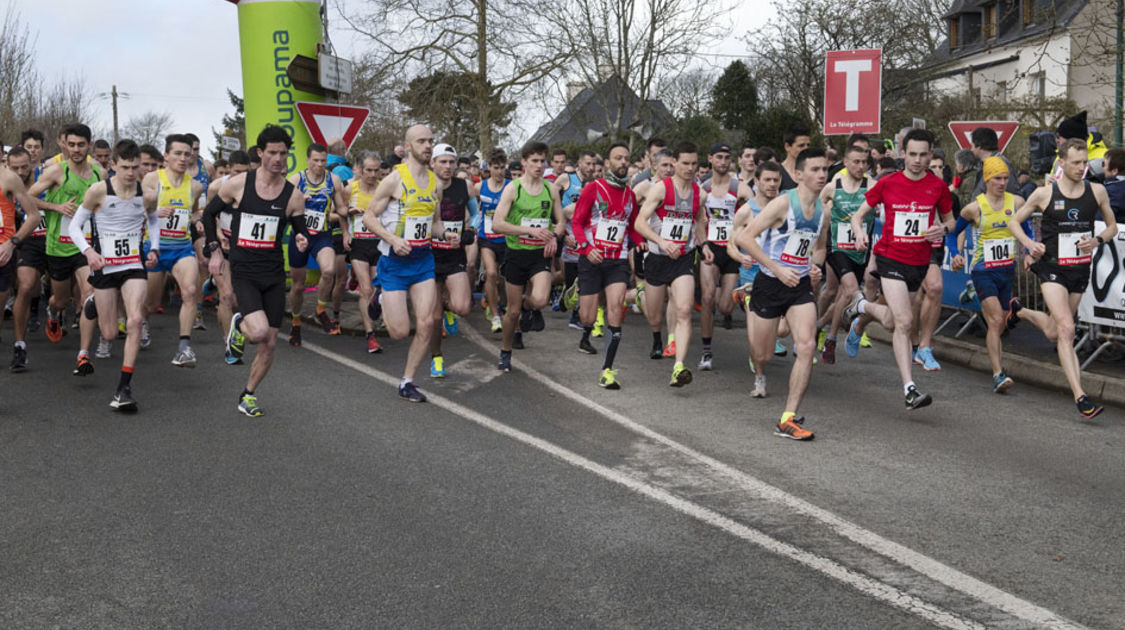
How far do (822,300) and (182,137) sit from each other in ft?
21.0

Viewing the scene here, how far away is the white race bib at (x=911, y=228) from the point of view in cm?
911

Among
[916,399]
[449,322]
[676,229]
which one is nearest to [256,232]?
[676,229]

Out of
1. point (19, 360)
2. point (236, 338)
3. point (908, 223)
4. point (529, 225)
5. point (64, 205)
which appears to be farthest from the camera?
point (529, 225)

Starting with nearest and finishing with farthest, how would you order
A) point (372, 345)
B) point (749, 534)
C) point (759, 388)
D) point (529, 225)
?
1. point (749, 534)
2. point (759, 388)
3. point (529, 225)
4. point (372, 345)

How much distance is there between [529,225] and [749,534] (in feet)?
19.7

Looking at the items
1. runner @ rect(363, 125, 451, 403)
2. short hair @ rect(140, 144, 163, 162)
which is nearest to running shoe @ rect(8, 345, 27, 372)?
short hair @ rect(140, 144, 163, 162)

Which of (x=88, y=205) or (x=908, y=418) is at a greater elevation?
(x=88, y=205)

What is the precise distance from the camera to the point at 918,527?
554 cm

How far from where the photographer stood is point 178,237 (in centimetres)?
1124

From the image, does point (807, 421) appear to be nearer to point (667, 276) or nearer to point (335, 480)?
point (667, 276)

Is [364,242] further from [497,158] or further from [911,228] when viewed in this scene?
[911,228]

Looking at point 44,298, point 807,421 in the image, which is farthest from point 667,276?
point 44,298

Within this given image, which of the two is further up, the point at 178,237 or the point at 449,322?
the point at 178,237

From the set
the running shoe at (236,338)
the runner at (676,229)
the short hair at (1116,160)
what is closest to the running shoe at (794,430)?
the runner at (676,229)
